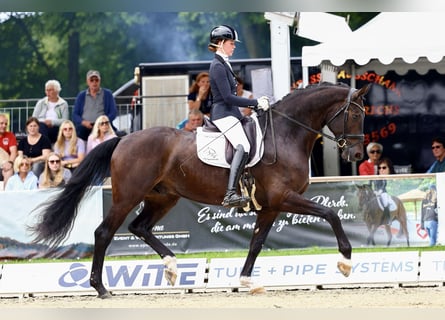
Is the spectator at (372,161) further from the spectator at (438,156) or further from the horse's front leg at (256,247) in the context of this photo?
the horse's front leg at (256,247)

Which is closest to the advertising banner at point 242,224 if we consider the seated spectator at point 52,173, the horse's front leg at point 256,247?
the seated spectator at point 52,173

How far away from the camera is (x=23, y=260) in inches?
391

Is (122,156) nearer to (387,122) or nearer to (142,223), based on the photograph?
(142,223)

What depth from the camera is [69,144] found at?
37.8 ft

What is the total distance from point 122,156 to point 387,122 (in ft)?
20.3

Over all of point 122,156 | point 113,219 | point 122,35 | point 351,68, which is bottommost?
point 113,219

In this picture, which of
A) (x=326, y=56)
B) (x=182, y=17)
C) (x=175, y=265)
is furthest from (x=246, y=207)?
(x=182, y=17)

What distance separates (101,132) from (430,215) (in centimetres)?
447

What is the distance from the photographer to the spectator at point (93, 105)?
1225 centimetres

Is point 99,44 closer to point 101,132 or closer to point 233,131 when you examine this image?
point 101,132

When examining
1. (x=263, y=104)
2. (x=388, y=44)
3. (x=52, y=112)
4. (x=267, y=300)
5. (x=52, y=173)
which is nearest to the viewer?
(x=267, y=300)

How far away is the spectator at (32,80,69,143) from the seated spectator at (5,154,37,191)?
1.76 meters

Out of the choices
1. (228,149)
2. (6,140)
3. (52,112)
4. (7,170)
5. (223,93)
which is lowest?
(7,170)

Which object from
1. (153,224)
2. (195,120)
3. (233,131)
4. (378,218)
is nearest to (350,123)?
(233,131)
